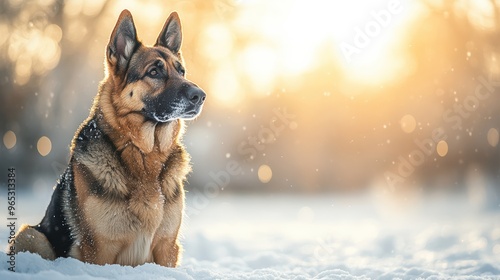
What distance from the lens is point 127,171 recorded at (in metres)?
4.50

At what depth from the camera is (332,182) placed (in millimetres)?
18859

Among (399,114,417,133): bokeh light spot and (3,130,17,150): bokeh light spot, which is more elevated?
(399,114,417,133): bokeh light spot

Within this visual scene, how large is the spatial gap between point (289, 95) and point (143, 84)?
1319cm

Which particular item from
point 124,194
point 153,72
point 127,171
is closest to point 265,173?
point 153,72

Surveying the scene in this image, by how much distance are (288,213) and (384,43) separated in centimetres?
566

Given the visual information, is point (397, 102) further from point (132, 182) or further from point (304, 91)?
point (132, 182)

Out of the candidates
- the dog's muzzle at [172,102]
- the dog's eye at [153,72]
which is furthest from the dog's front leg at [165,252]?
the dog's eye at [153,72]

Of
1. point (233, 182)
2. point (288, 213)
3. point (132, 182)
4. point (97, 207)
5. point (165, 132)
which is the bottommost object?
point (97, 207)

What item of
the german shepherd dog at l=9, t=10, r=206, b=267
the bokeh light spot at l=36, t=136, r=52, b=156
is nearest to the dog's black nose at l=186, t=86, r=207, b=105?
the german shepherd dog at l=9, t=10, r=206, b=267

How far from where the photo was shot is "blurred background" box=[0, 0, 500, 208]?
564 inches

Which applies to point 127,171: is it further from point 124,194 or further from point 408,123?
point 408,123

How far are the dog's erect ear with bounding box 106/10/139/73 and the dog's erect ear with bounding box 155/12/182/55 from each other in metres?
0.45

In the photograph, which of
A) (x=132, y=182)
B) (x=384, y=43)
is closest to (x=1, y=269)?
(x=132, y=182)

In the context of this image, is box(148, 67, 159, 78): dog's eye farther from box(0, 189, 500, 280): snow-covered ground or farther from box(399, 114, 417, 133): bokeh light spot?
box(399, 114, 417, 133): bokeh light spot
